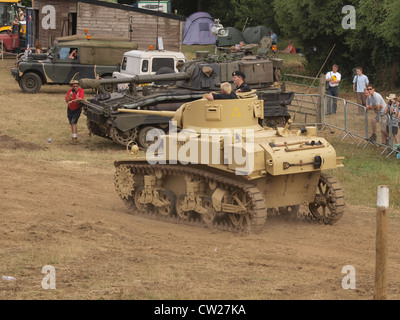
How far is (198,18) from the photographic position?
50.0 meters

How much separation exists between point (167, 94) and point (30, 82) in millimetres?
12520

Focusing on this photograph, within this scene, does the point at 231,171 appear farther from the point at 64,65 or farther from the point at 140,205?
the point at 64,65

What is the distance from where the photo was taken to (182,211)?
42.6 ft

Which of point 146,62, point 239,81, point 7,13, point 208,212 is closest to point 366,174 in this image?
point 239,81

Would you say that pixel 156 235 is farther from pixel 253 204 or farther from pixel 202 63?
pixel 202 63

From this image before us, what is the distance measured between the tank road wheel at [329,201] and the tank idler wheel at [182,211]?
2062 millimetres

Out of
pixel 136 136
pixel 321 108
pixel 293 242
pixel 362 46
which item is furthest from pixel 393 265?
pixel 362 46

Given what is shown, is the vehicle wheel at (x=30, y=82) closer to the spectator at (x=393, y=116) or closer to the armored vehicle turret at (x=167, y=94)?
the armored vehicle turret at (x=167, y=94)

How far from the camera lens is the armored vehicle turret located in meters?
19.2

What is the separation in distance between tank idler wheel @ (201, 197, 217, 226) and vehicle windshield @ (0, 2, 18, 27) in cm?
3474

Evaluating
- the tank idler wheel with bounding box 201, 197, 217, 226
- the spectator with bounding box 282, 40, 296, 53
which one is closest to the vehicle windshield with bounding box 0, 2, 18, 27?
the spectator with bounding box 282, 40, 296, 53

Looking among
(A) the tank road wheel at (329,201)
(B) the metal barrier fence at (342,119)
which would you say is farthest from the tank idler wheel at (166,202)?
(B) the metal barrier fence at (342,119)

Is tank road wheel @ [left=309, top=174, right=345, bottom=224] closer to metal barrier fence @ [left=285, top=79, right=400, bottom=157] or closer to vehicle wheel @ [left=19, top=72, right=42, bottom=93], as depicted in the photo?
metal barrier fence @ [left=285, top=79, right=400, bottom=157]

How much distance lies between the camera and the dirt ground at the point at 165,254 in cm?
909
